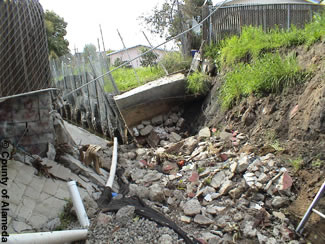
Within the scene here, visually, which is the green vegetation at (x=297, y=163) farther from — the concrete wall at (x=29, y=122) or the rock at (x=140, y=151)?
the concrete wall at (x=29, y=122)

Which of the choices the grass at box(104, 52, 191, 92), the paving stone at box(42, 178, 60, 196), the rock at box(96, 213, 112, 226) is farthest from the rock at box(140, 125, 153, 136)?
the rock at box(96, 213, 112, 226)

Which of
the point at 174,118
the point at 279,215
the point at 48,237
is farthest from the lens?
the point at 174,118

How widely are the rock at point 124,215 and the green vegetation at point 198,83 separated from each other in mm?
4099

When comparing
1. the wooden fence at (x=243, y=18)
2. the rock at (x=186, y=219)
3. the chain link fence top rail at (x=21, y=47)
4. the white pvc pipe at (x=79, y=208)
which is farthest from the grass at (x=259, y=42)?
the white pvc pipe at (x=79, y=208)

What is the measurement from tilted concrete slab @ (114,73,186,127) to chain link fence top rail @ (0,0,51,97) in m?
2.96

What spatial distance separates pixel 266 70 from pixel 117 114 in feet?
11.5

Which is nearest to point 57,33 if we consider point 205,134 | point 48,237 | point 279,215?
point 205,134

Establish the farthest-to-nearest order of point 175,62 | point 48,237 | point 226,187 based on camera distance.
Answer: point 175,62 → point 226,187 → point 48,237

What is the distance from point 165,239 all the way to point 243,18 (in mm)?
6300

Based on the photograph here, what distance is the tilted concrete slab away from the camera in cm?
662

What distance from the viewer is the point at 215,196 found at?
11.7 ft

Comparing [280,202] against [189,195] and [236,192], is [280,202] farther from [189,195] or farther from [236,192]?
[189,195]

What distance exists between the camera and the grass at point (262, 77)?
168 inches

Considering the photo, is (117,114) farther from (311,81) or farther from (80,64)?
(311,81)
